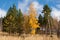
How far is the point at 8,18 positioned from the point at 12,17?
1009 millimetres

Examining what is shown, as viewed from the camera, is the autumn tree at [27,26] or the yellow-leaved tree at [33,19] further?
the autumn tree at [27,26]

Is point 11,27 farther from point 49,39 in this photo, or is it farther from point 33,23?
point 49,39

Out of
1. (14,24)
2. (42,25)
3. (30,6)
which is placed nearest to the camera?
(14,24)

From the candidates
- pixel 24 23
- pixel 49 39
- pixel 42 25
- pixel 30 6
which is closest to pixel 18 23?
pixel 24 23

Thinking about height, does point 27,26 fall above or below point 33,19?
below

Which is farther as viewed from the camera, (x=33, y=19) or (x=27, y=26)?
(x=27, y=26)

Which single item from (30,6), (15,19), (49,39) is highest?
(30,6)

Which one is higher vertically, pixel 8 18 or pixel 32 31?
pixel 8 18

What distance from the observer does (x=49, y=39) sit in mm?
13328

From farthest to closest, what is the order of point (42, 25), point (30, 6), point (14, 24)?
point (42, 25)
point (30, 6)
point (14, 24)

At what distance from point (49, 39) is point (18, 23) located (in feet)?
96.0

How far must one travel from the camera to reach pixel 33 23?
4091 cm

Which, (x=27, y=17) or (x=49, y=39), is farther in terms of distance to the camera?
(x=27, y=17)

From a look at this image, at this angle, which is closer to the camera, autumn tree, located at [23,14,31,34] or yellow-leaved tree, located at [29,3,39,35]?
yellow-leaved tree, located at [29,3,39,35]
